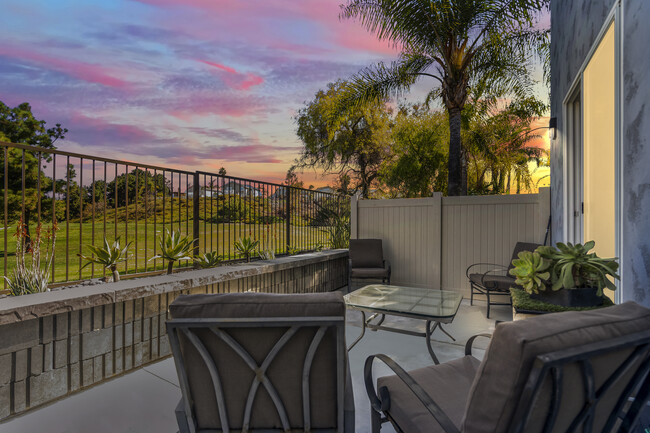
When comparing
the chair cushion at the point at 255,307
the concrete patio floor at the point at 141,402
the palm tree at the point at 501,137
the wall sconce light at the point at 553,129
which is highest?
the palm tree at the point at 501,137

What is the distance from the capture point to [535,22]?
593cm

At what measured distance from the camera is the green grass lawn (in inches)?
113

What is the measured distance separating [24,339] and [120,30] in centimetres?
573

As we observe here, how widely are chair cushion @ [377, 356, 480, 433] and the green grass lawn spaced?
96.2 inches

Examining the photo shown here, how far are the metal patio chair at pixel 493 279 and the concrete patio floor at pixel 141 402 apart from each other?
3.35 ft

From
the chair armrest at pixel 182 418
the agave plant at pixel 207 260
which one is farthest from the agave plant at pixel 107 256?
the chair armrest at pixel 182 418

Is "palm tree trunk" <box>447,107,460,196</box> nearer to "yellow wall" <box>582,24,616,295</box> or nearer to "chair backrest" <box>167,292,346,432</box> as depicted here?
"yellow wall" <box>582,24,616,295</box>

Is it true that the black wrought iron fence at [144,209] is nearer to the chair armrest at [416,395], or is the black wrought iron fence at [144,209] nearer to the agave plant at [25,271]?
the agave plant at [25,271]

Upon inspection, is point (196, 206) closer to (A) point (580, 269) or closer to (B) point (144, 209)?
(B) point (144, 209)

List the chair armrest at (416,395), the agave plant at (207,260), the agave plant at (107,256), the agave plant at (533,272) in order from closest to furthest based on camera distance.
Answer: the chair armrest at (416,395), the agave plant at (533,272), the agave plant at (107,256), the agave plant at (207,260)

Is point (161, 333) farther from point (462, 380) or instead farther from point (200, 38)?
point (200, 38)

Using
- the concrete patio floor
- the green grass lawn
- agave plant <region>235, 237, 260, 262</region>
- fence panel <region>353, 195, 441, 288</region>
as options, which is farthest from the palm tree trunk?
agave plant <region>235, 237, 260, 262</region>

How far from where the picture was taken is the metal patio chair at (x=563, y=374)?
30.2 inches

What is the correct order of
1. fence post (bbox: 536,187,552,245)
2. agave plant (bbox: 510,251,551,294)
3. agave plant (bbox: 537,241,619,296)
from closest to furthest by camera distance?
1. agave plant (bbox: 537,241,619,296)
2. agave plant (bbox: 510,251,551,294)
3. fence post (bbox: 536,187,552,245)
